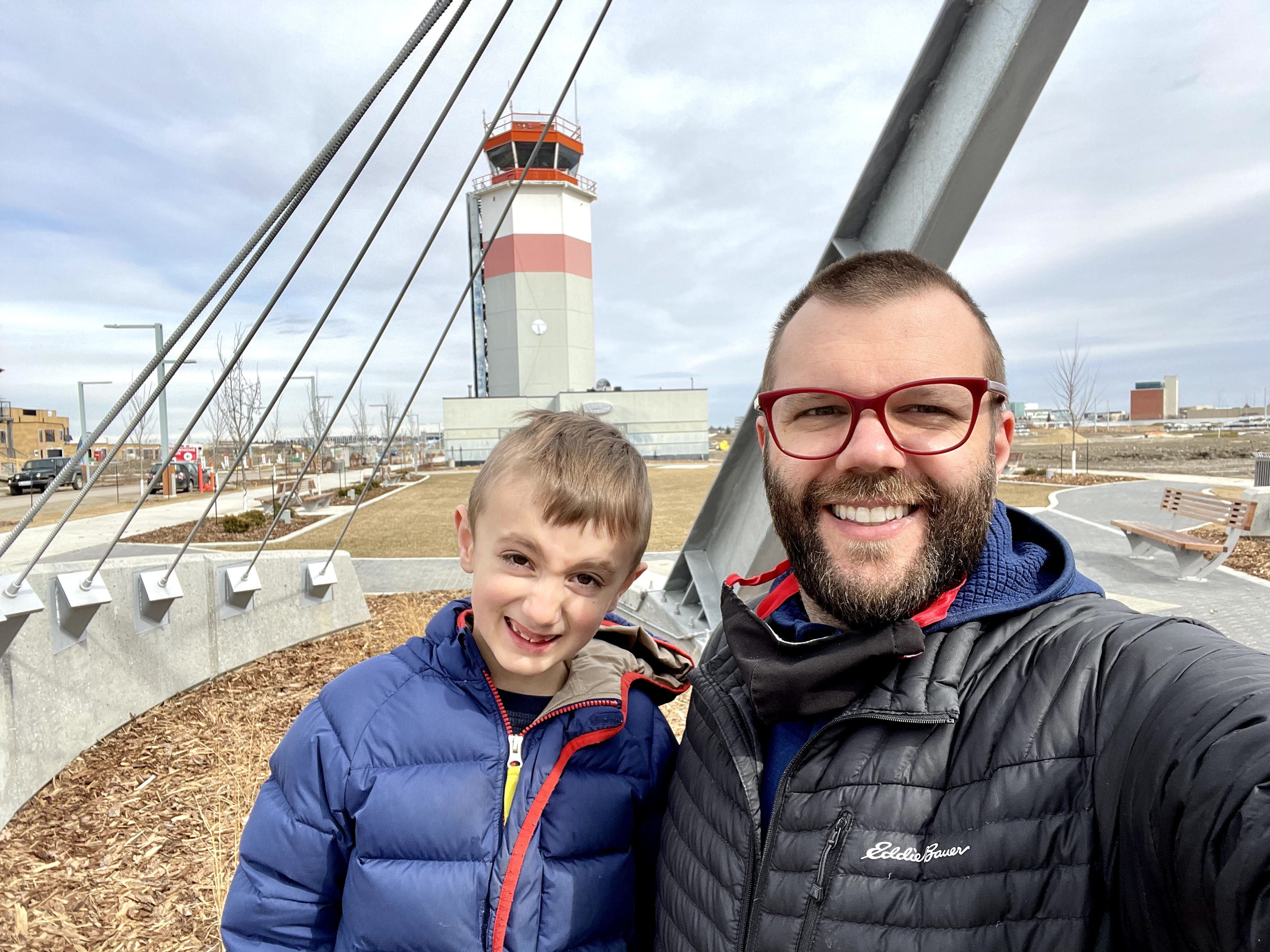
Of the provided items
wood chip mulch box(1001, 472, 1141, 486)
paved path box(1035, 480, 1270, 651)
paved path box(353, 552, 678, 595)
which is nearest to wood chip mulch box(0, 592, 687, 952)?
paved path box(353, 552, 678, 595)

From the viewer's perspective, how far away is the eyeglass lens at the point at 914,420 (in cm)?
138

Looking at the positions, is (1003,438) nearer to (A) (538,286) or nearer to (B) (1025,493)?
(B) (1025,493)

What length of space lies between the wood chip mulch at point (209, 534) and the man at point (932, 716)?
47.6 feet

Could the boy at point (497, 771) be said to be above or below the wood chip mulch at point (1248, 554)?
above

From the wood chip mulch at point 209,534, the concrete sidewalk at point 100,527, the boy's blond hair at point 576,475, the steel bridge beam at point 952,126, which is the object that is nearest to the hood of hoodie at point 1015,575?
the boy's blond hair at point 576,475

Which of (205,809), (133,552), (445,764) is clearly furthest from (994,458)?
(133,552)

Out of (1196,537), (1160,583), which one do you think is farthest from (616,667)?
(1196,537)

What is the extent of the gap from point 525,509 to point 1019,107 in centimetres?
246

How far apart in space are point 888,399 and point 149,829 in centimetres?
428

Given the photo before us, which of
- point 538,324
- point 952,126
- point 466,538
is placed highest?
point 538,324

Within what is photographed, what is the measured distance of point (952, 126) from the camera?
2924 millimetres

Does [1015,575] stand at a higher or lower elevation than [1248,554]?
higher

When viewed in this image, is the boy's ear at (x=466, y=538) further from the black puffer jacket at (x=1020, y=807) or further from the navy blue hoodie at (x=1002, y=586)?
the black puffer jacket at (x=1020, y=807)

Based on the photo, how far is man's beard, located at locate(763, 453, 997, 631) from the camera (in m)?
1.32
